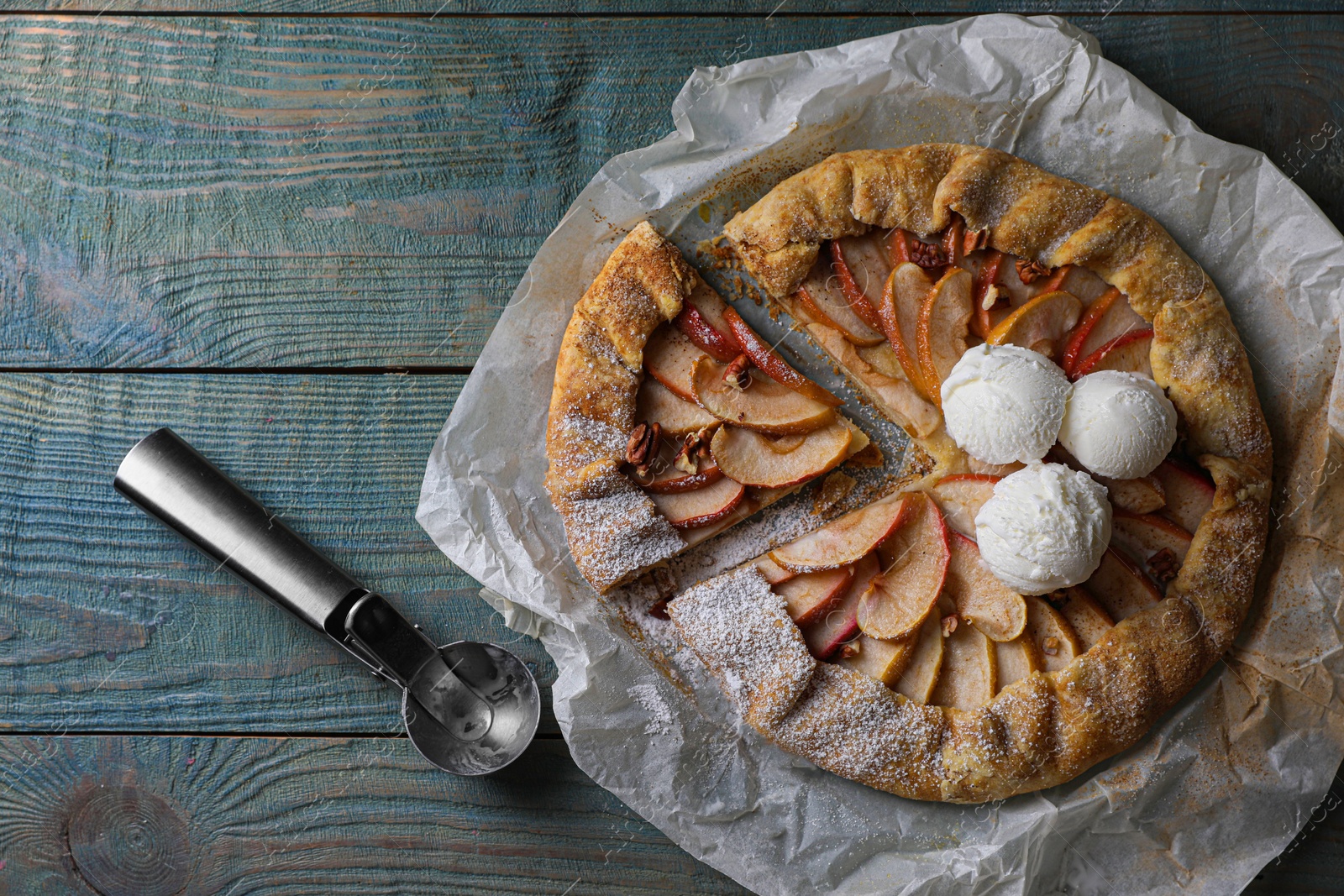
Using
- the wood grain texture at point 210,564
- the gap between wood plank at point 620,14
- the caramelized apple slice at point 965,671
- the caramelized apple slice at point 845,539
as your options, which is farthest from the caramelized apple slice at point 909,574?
the gap between wood plank at point 620,14

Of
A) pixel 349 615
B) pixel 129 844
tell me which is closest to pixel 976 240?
pixel 349 615

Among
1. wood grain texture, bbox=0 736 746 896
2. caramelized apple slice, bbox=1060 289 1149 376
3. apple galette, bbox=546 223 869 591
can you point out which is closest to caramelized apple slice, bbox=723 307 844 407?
apple galette, bbox=546 223 869 591

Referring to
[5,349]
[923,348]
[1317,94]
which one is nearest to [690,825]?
[923,348]

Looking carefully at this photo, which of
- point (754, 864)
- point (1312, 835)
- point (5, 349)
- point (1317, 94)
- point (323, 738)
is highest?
point (5, 349)

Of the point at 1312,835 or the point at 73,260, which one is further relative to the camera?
the point at 73,260

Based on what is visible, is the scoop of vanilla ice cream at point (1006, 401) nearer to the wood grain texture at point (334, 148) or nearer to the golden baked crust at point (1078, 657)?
the golden baked crust at point (1078, 657)

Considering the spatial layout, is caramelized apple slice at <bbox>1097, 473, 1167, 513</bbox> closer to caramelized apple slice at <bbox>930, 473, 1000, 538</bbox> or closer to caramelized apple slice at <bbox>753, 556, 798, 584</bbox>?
caramelized apple slice at <bbox>930, 473, 1000, 538</bbox>

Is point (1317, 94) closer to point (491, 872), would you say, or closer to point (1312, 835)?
point (1312, 835)
